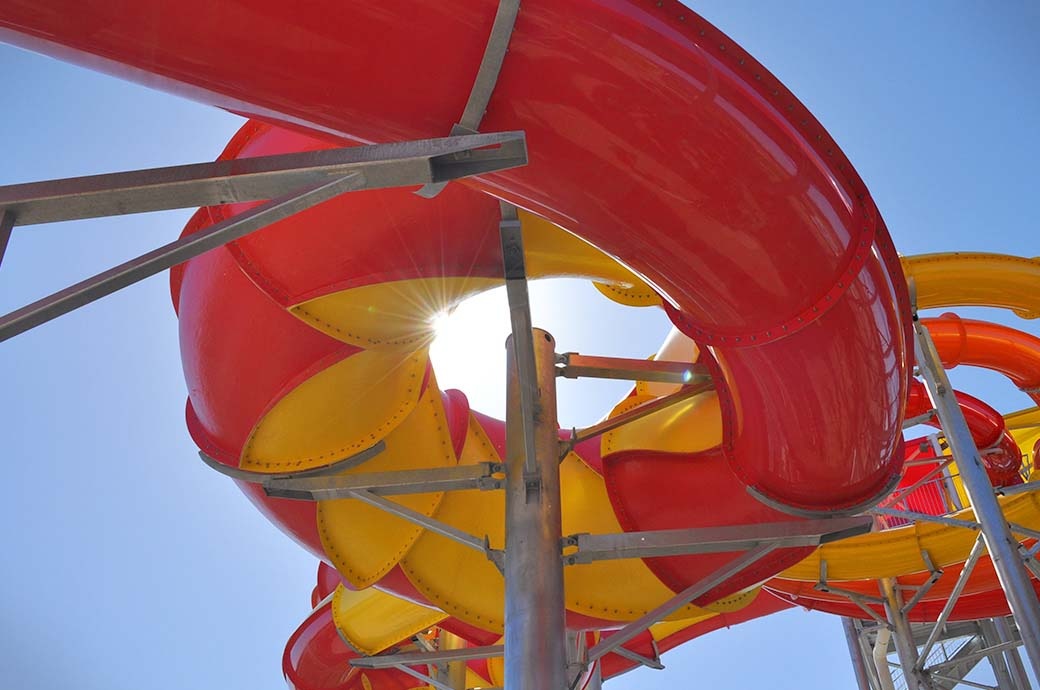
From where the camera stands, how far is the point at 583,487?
18.8 feet

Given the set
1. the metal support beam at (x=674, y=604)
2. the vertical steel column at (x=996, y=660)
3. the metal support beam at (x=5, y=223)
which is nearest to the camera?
the metal support beam at (x=5, y=223)

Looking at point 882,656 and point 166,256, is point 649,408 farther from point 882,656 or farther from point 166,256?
point 882,656

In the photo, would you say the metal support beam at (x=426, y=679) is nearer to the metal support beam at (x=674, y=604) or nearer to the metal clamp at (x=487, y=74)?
the metal support beam at (x=674, y=604)

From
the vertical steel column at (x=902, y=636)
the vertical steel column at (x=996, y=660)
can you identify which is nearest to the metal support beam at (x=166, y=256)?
the vertical steel column at (x=902, y=636)

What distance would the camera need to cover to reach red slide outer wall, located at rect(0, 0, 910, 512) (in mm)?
2605

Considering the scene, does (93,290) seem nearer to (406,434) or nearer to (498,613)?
(406,434)

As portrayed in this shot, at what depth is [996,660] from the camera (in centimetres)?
1171

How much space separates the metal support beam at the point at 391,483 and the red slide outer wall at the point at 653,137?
1270mm

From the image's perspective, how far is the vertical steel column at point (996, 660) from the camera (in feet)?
37.8

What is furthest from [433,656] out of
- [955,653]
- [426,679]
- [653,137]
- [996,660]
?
[955,653]

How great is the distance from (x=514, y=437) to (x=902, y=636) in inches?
271

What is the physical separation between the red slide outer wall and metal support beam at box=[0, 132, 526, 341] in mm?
416

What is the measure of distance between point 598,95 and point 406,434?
2.90 m

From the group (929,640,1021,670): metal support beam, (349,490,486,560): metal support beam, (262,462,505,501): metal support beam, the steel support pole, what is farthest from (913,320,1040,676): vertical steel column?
the steel support pole
